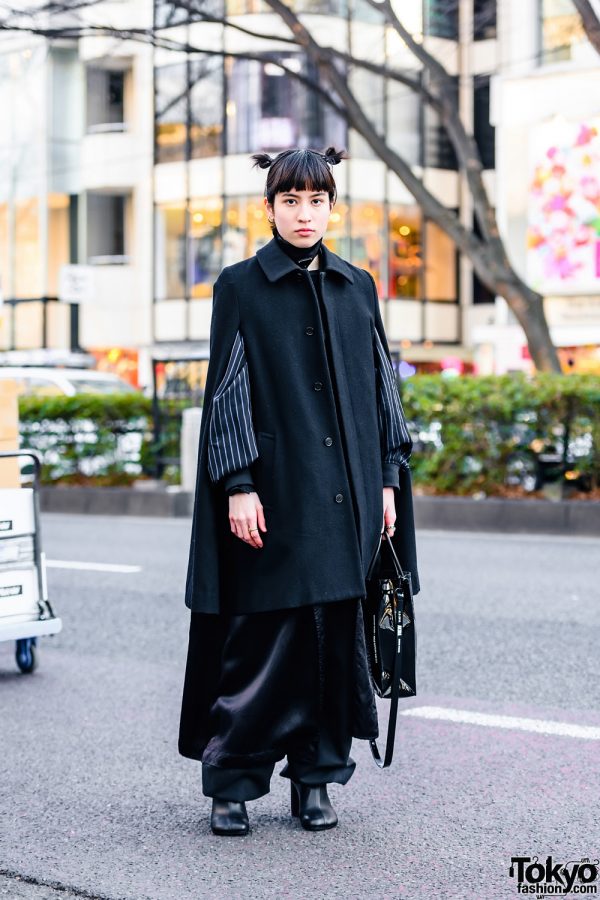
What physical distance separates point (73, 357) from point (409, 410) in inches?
828

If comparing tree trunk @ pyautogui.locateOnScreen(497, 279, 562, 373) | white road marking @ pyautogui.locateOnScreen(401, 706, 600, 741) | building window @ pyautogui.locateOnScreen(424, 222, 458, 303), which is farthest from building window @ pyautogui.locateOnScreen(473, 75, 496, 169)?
white road marking @ pyautogui.locateOnScreen(401, 706, 600, 741)

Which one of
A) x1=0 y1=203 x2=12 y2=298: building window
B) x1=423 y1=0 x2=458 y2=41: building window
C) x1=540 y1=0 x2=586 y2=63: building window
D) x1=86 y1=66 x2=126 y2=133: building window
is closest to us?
x1=540 y1=0 x2=586 y2=63: building window

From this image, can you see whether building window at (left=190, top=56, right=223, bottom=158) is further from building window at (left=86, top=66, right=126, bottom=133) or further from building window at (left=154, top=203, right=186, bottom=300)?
building window at (left=86, top=66, right=126, bottom=133)

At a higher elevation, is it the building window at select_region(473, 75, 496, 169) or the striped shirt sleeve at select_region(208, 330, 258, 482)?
the building window at select_region(473, 75, 496, 169)

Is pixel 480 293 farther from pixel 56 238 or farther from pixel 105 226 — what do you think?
pixel 56 238

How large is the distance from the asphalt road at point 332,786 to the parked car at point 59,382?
39.0 feet

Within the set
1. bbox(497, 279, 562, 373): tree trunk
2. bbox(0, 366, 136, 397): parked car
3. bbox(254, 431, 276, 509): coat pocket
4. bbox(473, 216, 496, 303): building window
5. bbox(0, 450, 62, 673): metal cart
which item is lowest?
bbox(0, 450, 62, 673): metal cart

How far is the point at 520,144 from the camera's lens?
2819 cm

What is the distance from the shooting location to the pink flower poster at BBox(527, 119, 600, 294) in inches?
1069

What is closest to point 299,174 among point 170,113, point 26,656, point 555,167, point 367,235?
point 26,656

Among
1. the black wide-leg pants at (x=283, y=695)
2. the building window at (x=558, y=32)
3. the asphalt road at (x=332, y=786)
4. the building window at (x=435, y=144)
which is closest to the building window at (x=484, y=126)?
the building window at (x=435, y=144)

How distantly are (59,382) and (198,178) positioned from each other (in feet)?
54.0

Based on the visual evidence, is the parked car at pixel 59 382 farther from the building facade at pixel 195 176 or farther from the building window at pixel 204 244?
the building window at pixel 204 244

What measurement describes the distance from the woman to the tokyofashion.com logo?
0.56 metres
